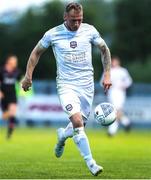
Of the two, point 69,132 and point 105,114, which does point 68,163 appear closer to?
point 69,132

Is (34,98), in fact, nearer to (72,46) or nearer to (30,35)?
(72,46)

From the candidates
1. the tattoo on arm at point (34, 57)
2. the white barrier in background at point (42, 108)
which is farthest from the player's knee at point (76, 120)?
the white barrier in background at point (42, 108)

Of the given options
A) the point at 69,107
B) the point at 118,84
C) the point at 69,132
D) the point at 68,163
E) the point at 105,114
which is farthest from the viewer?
the point at 118,84

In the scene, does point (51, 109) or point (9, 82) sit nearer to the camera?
point (9, 82)

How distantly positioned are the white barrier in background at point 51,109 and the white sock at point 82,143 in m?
24.2

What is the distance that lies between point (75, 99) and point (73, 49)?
2.50 feet

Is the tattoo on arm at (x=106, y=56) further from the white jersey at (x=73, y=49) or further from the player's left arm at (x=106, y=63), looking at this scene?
the white jersey at (x=73, y=49)

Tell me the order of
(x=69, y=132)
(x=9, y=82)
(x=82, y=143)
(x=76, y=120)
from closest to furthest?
(x=82, y=143)
(x=76, y=120)
(x=69, y=132)
(x=9, y=82)

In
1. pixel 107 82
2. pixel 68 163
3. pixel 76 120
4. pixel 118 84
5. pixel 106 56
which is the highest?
pixel 106 56

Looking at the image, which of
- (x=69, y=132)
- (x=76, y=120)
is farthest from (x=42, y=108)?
(x=76, y=120)

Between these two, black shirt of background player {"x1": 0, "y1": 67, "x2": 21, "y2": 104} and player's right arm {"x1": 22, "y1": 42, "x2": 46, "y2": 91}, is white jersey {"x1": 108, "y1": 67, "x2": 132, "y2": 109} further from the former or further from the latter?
player's right arm {"x1": 22, "y1": 42, "x2": 46, "y2": 91}

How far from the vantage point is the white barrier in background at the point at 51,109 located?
38.0 meters

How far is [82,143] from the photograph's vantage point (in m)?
13.6

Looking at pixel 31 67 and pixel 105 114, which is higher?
pixel 31 67
